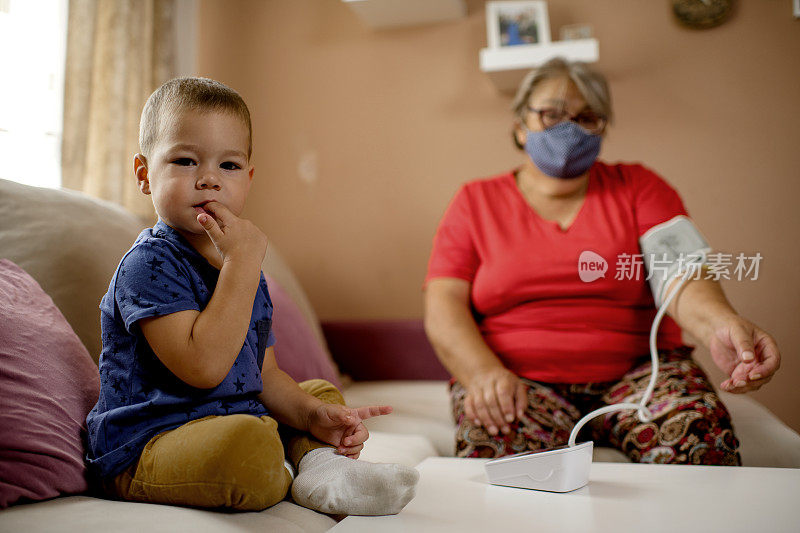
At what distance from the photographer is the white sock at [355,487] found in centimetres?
72

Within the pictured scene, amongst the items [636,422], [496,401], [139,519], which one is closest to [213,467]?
[139,519]

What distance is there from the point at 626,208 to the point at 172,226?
97cm

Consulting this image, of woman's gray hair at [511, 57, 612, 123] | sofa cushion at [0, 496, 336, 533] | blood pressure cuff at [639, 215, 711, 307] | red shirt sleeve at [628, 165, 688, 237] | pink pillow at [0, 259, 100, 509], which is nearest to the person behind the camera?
sofa cushion at [0, 496, 336, 533]

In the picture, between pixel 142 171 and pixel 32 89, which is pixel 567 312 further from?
pixel 32 89

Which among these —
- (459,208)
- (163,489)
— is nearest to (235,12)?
(459,208)

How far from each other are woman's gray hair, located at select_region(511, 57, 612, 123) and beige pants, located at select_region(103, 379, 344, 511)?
1.10 m

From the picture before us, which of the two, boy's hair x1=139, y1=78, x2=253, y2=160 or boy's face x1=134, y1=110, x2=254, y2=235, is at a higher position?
boy's hair x1=139, y1=78, x2=253, y2=160

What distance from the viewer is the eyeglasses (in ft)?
4.87

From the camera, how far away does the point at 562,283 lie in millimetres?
1343

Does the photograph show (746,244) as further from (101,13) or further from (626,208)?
(101,13)

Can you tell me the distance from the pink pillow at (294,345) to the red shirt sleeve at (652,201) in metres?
0.77

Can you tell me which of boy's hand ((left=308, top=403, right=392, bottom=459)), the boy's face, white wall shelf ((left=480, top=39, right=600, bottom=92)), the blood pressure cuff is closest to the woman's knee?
the blood pressure cuff

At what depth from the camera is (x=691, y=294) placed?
48.3 inches

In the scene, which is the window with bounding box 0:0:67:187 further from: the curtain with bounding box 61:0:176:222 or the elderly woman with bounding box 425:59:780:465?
the elderly woman with bounding box 425:59:780:465
